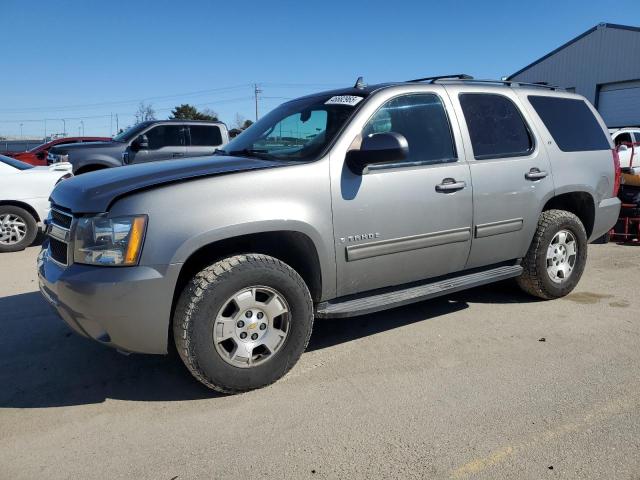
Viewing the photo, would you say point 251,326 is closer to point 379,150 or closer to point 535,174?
point 379,150

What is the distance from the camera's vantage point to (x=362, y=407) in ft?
9.76

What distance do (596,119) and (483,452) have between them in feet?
12.7

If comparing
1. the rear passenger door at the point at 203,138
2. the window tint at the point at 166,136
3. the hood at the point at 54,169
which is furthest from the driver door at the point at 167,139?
the hood at the point at 54,169

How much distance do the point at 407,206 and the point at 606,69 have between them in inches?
1127

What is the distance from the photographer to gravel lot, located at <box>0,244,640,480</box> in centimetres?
247

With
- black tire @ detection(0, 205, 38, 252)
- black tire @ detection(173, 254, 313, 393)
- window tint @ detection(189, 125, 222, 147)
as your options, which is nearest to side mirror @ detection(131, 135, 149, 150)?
window tint @ detection(189, 125, 222, 147)

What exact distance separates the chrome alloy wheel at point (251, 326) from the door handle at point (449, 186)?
1.42 metres

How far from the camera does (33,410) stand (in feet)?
9.88

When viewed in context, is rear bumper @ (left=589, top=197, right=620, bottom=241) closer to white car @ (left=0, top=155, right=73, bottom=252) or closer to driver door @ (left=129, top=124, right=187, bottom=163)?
white car @ (left=0, top=155, right=73, bottom=252)

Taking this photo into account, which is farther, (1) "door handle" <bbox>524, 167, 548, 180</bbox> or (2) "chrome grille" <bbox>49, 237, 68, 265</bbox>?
(1) "door handle" <bbox>524, 167, 548, 180</bbox>

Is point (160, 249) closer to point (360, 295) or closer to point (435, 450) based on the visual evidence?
point (360, 295)

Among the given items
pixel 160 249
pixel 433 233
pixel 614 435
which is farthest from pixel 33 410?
pixel 614 435

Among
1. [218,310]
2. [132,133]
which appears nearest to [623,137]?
[132,133]

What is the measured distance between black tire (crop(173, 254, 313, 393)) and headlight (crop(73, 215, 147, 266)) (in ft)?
1.25
